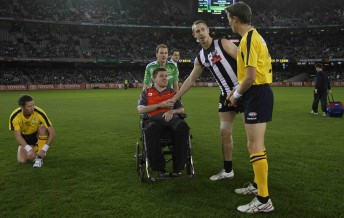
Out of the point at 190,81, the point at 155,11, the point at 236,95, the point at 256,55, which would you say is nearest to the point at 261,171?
the point at 236,95

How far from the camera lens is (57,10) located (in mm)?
50469

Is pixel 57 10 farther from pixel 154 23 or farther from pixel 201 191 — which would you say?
pixel 201 191

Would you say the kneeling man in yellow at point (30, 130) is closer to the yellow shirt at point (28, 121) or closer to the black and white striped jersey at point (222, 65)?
the yellow shirt at point (28, 121)

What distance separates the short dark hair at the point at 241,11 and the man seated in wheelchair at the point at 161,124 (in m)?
1.76

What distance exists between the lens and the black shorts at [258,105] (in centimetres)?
381

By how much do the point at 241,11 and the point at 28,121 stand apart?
15.8 ft

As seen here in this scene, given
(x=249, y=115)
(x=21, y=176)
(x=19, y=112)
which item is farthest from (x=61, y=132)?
(x=249, y=115)

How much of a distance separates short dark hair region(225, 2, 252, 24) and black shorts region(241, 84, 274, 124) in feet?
2.69

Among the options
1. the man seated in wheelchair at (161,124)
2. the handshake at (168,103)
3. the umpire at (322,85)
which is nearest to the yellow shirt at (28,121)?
the man seated in wheelchair at (161,124)

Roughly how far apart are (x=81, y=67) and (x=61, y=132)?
44.8 m

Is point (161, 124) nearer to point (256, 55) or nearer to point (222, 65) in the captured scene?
point (222, 65)

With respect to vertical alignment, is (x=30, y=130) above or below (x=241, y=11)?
Result: below

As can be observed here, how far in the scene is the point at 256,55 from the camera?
365 cm

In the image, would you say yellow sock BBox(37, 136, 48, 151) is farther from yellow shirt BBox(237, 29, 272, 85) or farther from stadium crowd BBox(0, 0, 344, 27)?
stadium crowd BBox(0, 0, 344, 27)
